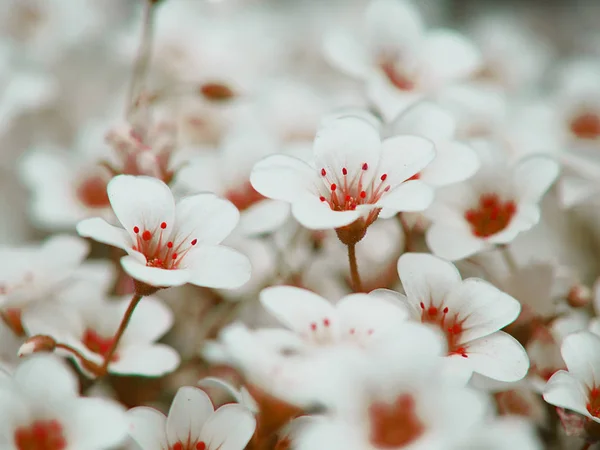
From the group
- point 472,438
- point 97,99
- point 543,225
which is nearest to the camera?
point 472,438

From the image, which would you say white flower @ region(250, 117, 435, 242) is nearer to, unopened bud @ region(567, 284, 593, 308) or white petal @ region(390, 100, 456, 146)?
white petal @ region(390, 100, 456, 146)

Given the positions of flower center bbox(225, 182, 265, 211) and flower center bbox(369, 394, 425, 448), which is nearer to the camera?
flower center bbox(369, 394, 425, 448)

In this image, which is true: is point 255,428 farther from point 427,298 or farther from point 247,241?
point 247,241

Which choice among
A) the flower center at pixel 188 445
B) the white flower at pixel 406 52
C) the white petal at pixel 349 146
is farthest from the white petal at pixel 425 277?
the white flower at pixel 406 52

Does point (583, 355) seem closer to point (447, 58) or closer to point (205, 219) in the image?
point (205, 219)

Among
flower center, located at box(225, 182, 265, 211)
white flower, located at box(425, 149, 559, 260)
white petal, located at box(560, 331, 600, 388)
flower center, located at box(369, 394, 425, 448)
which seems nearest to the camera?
flower center, located at box(369, 394, 425, 448)

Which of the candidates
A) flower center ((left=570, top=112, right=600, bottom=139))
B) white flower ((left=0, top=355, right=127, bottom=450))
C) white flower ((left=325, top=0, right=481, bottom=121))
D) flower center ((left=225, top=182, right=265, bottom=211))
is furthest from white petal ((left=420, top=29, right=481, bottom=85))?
white flower ((left=0, top=355, right=127, bottom=450))

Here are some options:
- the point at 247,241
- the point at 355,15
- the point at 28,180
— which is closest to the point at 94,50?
the point at 28,180

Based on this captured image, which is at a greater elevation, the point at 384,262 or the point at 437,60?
the point at 437,60
